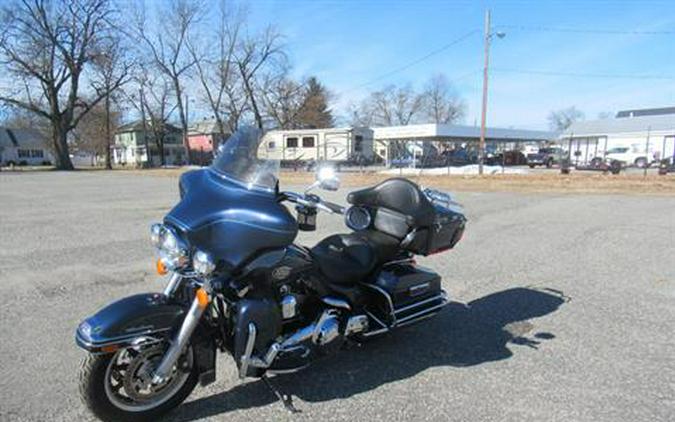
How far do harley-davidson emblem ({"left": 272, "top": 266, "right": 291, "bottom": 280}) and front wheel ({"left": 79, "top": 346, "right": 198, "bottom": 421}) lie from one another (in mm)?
687

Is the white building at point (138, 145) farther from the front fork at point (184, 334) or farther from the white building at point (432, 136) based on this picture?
the front fork at point (184, 334)

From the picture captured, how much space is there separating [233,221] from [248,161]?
458 mm

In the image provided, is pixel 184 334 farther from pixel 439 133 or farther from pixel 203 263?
pixel 439 133

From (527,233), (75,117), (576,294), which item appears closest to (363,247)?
(576,294)

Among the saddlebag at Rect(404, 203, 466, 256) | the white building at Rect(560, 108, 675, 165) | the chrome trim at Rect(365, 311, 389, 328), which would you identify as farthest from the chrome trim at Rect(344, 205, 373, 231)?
the white building at Rect(560, 108, 675, 165)

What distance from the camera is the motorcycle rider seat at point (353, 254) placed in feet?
10.7

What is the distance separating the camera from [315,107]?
64.8 m

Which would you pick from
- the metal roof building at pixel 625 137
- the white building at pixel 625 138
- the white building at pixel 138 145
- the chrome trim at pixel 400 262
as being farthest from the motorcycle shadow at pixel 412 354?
the white building at pixel 138 145

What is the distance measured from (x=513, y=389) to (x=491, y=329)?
107cm

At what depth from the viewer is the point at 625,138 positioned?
51625mm

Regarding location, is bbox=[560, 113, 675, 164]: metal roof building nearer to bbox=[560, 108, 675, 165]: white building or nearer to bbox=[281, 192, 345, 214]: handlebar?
bbox=[560, 108, 675, 165]: white building

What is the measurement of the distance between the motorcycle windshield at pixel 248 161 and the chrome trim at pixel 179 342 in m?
0.75

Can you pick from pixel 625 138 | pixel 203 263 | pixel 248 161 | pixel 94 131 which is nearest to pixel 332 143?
pixel 625 138

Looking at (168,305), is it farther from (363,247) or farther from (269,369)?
(363,247)
